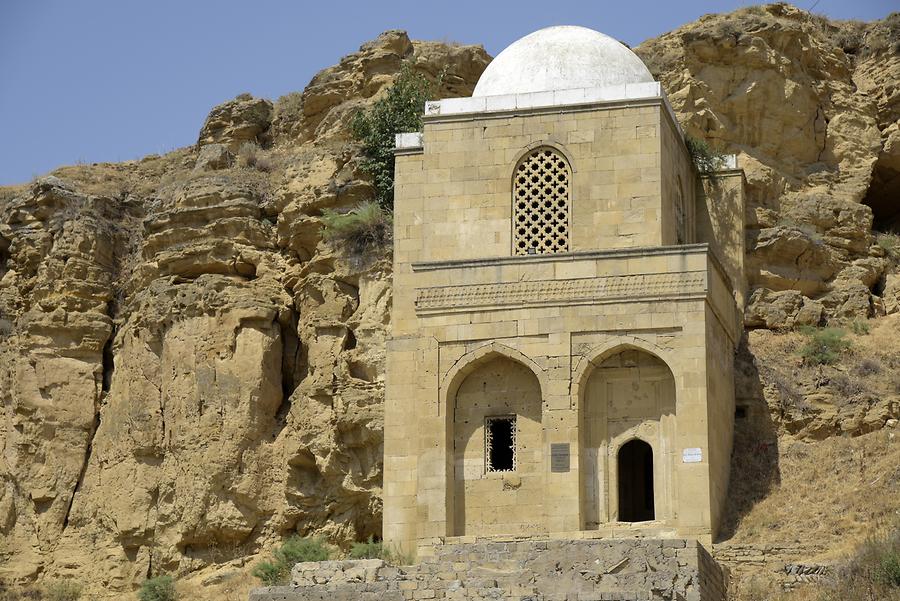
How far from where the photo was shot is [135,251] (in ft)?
109

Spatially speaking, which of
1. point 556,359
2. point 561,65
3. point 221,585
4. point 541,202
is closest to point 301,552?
point 221,585

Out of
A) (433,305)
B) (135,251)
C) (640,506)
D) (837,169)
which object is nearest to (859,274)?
(837,169)

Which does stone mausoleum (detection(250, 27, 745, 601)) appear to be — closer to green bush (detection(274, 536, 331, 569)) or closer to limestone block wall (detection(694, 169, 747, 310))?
limestone block wall (detection(694, 169, 747, 310))

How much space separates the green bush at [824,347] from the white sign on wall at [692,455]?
4100 millimetres

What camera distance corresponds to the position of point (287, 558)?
28.0 m

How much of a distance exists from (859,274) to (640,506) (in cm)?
582

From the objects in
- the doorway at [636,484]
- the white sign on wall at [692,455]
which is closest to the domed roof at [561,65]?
the doorway at [636,484]

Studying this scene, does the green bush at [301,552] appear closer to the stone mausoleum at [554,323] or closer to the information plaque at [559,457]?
the stone mausoleum at [554,323]

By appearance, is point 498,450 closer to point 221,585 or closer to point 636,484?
point 636,484

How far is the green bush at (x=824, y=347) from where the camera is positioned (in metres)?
28.8

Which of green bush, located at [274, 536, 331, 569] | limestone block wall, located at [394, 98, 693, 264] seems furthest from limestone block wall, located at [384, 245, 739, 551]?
green bush, located at [274, 536, 331, 569]

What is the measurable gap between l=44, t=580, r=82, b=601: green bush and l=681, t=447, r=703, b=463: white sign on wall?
34.5 feet

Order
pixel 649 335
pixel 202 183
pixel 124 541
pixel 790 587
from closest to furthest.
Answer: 1. pixel 790 587
2. pixel 649 335
3. pixel 124 541
4. pixel 202 183

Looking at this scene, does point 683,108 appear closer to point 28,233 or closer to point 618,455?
point 618,455
